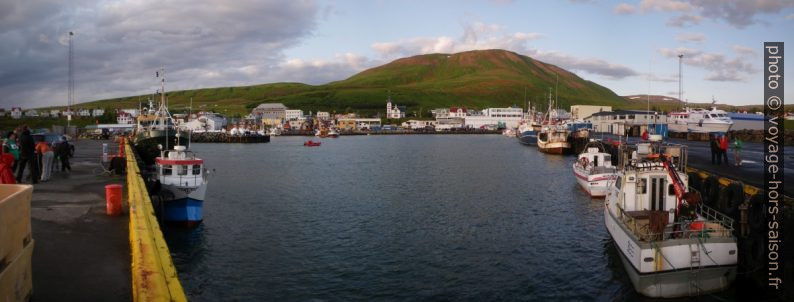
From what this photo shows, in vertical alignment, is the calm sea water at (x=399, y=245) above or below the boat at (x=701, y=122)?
below

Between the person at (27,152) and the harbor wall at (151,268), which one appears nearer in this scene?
the harbor wall at (151,268)

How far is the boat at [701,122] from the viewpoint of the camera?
87.1 m

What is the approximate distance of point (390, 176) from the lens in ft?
180

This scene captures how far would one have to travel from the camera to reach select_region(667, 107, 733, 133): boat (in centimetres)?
8712

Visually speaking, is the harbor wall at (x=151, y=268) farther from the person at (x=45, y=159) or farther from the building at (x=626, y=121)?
the building at (x=626, y=121)

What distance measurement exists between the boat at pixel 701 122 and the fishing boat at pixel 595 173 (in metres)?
52.3

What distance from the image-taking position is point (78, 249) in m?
12.7

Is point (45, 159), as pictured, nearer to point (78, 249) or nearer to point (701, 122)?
point (78, 249)

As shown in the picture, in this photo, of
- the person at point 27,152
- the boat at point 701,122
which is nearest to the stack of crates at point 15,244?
the person at point 27,152

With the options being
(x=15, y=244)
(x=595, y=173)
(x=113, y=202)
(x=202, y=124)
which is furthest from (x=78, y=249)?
(x=202, y=124)

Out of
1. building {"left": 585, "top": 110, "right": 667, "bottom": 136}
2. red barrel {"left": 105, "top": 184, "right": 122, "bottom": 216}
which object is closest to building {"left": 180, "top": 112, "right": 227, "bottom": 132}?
building {"left": 585, "top": 110, "right": 667, "bottom": 136}

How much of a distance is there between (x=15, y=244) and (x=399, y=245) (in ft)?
62.7

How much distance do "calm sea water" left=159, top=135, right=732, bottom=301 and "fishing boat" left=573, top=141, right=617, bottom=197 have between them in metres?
1.21

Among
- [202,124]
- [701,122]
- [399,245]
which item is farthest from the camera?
[202,124]
